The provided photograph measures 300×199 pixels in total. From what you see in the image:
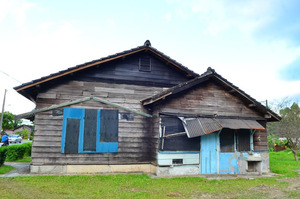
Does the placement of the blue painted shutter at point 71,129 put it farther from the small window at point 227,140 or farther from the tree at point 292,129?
the tree at point 292,129

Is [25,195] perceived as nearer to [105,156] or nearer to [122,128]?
[105,156]

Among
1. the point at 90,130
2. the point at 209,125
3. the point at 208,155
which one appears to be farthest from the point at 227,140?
the point at 90,130

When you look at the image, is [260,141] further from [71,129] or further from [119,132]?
[71,129]

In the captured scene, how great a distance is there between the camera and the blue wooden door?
10117mm

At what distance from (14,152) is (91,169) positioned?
25.3 feet

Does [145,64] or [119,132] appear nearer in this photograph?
[119,132]

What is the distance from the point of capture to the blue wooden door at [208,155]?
10117 mm

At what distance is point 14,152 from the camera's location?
567 inches

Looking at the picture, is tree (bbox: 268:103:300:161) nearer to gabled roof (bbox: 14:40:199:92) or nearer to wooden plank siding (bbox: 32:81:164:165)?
gabled roof (bbox: 14:40:199:92)

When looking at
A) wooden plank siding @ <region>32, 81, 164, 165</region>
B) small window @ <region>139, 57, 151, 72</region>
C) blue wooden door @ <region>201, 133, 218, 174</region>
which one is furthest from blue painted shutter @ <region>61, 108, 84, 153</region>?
blue wooden door @ <region>201, 133, 218, 174</region>

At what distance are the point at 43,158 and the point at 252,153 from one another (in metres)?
9.85

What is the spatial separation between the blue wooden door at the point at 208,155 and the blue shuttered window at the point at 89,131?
A: 4092mm

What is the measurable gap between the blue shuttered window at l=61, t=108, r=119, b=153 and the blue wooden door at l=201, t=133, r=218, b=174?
161 inches

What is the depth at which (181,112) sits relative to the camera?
33.2 ft
